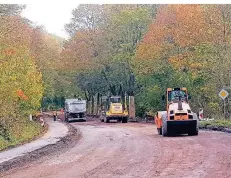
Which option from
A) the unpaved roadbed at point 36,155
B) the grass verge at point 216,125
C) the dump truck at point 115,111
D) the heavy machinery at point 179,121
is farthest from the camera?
the dump truck at point 115,111

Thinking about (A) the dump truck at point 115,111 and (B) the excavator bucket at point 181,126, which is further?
(A) the dump truck at point 115,111

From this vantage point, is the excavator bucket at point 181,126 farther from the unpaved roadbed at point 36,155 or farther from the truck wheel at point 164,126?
the unpaved roadbed at point 36,155

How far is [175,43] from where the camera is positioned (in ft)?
123

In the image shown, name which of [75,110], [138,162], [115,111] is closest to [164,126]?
[138,162]

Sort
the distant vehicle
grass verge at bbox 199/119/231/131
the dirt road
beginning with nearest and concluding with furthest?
the dirt road
grass verge at bbox 199/119/231/131
the distant vehicle

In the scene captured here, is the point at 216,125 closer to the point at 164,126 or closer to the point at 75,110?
the point at 164,126

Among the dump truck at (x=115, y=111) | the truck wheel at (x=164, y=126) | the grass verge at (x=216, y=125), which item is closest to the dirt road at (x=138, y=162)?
the truck wheel at (x=164, y=126)

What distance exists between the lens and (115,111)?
44.7 metres

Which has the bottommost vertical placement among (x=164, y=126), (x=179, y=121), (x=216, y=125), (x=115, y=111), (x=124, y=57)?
(x=216, y=125)

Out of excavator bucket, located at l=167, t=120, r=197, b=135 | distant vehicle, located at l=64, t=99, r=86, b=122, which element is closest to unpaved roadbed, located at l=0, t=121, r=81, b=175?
excavator bucket, located at l=167, t=120, r=197, b=135

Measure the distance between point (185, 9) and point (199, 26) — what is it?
321 cm

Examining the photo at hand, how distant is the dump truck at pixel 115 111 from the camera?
4419cm

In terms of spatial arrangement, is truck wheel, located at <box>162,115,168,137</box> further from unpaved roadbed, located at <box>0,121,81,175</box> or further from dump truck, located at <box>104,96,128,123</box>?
dump truck, located at <box>104,96,128,123</box>

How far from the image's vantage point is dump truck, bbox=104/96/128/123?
145ft
